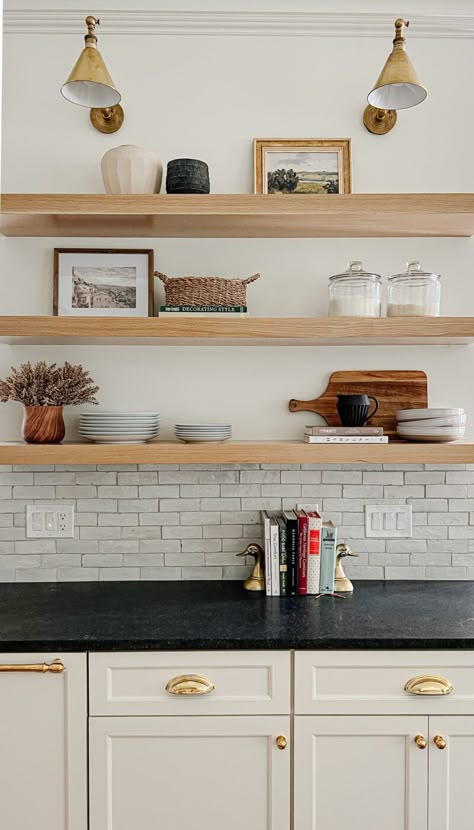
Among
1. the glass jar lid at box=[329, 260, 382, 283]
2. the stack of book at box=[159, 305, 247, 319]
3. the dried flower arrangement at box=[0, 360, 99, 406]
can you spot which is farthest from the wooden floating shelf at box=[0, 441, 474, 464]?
the glass jar lid at box=[329, 260, 382, 283]

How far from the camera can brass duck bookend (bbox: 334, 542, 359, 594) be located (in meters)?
2.00

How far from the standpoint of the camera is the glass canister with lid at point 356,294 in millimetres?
1963

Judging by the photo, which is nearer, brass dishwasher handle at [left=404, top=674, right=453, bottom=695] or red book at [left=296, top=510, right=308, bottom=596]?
brass dishwasher handle at [left=404, top=674, right=453, bottom=695]

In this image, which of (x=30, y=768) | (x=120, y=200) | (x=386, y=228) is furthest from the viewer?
(x=386, y=228)

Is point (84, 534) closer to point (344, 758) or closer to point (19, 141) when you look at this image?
point (344, 758)

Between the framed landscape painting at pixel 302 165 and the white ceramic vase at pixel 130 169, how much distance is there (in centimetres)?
39

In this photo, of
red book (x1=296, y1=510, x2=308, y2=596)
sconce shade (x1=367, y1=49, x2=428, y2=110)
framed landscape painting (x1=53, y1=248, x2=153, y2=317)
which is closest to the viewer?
sconce shade (x1=367, y1=49, x2=428, y2=110)

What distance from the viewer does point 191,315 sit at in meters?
1.92

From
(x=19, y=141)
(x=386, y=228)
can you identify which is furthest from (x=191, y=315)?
(x=19, y=141)

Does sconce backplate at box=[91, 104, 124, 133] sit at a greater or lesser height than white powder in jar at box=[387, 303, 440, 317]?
greater

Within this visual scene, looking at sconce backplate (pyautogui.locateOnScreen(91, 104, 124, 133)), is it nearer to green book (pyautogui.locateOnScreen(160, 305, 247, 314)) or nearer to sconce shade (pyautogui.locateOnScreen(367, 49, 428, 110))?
green book (pyautogui.locateOnScreen(160, 305, 247, 314))

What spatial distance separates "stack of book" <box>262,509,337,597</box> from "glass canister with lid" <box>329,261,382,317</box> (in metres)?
0.66

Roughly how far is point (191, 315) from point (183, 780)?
1274 millimetres

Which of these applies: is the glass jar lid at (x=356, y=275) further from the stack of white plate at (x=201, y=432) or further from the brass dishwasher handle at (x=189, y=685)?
the brass dishwasher handle at (x=189, y=685)
